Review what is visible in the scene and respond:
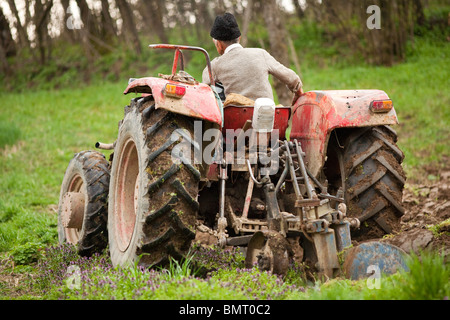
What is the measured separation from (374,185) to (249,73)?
1399mm

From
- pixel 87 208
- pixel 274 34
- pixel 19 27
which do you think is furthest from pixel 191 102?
pixel 19 27

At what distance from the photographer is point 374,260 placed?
338 centimetres

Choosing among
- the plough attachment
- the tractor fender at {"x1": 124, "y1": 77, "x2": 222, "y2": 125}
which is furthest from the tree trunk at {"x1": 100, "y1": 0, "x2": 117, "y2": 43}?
the plough attachment

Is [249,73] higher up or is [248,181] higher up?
[249,73]

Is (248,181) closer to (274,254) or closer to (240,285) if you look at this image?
(274,254)

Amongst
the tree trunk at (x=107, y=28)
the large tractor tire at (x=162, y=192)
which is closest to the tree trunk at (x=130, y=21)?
the tree trunk at (x=107, y=28)

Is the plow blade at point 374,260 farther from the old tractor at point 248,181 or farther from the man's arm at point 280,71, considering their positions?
the man's arm at point 280,71

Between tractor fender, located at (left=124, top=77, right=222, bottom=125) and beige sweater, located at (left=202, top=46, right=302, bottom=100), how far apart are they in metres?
0.56

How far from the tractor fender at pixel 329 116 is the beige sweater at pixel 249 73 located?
11.8 inches

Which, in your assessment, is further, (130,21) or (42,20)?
(130,21)

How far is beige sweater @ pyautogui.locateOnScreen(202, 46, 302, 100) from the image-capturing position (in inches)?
179
